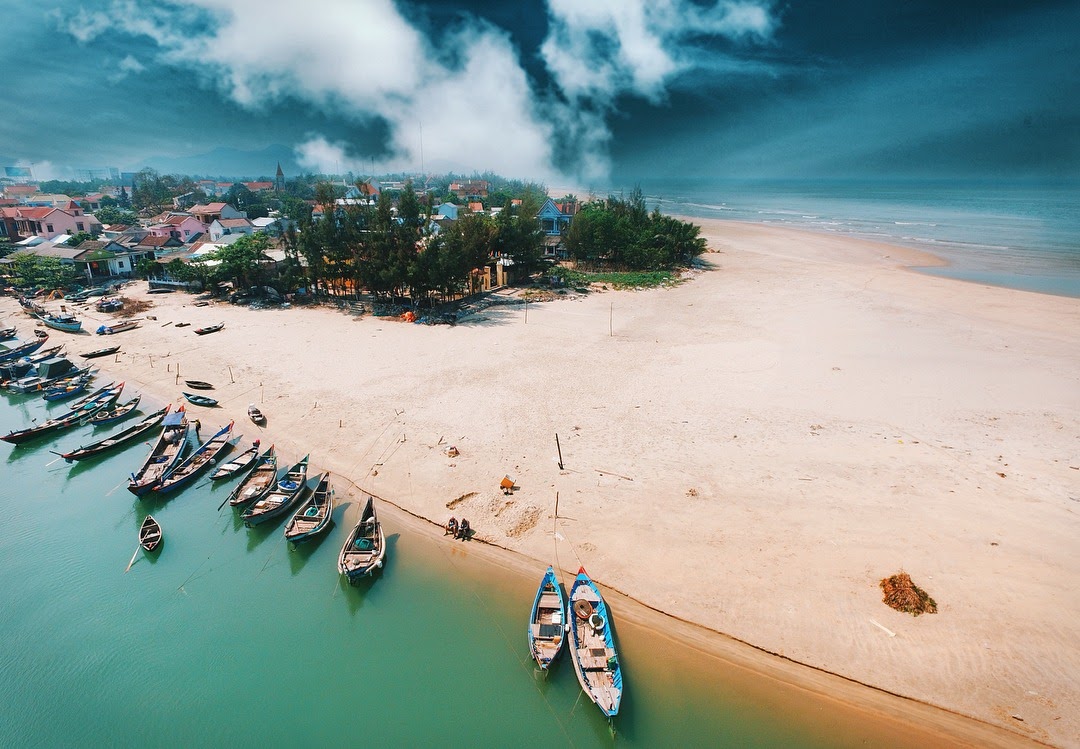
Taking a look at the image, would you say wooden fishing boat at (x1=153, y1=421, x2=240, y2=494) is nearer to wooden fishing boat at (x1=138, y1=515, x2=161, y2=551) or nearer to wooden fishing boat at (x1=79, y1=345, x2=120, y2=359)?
wooden fishing boat at (x1=138, y1=515, x2=161, y2=551)

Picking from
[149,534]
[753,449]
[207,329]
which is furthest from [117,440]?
[753,449]

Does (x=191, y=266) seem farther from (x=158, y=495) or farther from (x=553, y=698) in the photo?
(x=553, y=698)

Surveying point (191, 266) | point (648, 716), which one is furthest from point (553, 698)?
point (191, 266)

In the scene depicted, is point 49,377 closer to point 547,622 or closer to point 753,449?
point 547,622

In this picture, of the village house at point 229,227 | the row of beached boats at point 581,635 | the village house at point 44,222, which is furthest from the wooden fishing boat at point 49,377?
the village house at point 44,222

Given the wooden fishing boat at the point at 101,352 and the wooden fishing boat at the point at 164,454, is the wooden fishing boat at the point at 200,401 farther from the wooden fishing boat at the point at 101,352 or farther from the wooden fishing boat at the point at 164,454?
the wooden fishing boat at the point at 101,352
